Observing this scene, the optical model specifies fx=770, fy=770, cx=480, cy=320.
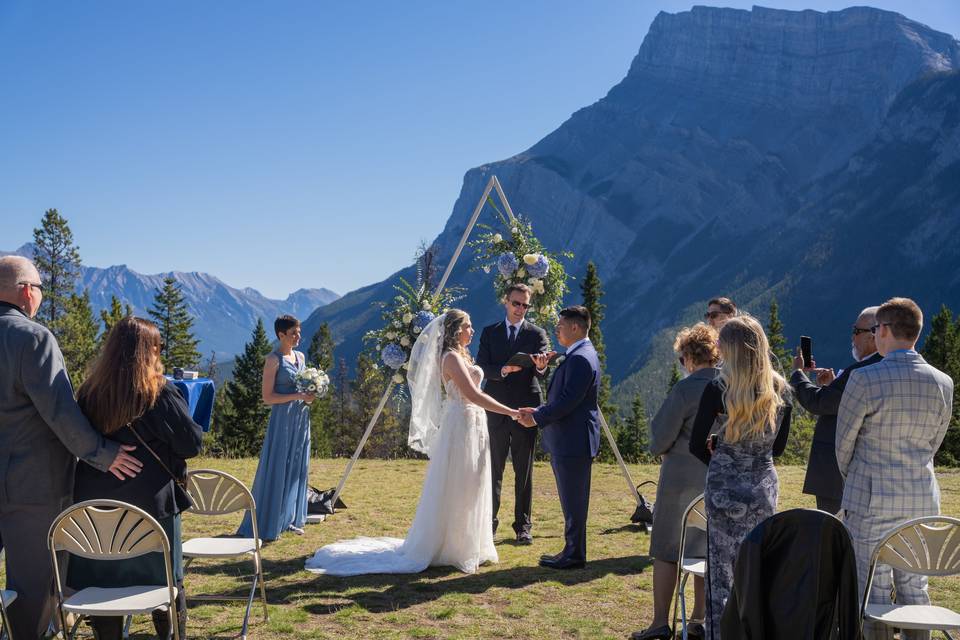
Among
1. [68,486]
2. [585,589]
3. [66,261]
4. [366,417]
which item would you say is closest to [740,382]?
[585,589]

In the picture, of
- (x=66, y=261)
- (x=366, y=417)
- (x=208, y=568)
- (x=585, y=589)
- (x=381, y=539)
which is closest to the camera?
(x=585, y=589)

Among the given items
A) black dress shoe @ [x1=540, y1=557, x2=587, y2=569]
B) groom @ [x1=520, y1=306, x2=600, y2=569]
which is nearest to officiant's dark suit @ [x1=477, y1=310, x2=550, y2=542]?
black dress shoe @ [x1=540, y1=557, x2=587, y2=569]

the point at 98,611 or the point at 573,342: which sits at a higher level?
the point at 573,342

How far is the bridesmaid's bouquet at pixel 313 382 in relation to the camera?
7.84m

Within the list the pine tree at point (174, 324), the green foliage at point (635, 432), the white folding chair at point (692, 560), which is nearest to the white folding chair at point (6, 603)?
the white folding chair at point (692, 560)

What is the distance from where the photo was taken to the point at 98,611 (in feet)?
12.1

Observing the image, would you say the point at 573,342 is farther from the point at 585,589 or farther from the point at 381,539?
the point at 381,539

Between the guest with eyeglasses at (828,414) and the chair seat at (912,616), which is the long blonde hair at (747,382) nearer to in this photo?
the chair seat at (912,616)

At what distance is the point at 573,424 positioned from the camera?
6.65m

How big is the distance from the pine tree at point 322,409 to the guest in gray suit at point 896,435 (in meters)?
46.0

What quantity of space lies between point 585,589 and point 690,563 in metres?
1.71

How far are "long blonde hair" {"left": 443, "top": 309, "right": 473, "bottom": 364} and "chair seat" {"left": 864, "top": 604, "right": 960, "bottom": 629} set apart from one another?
387 cm

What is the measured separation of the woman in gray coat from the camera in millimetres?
5012

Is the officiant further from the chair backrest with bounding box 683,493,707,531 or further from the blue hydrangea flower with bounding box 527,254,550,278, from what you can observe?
the chair backrest with bounding box 683,493,707,531
